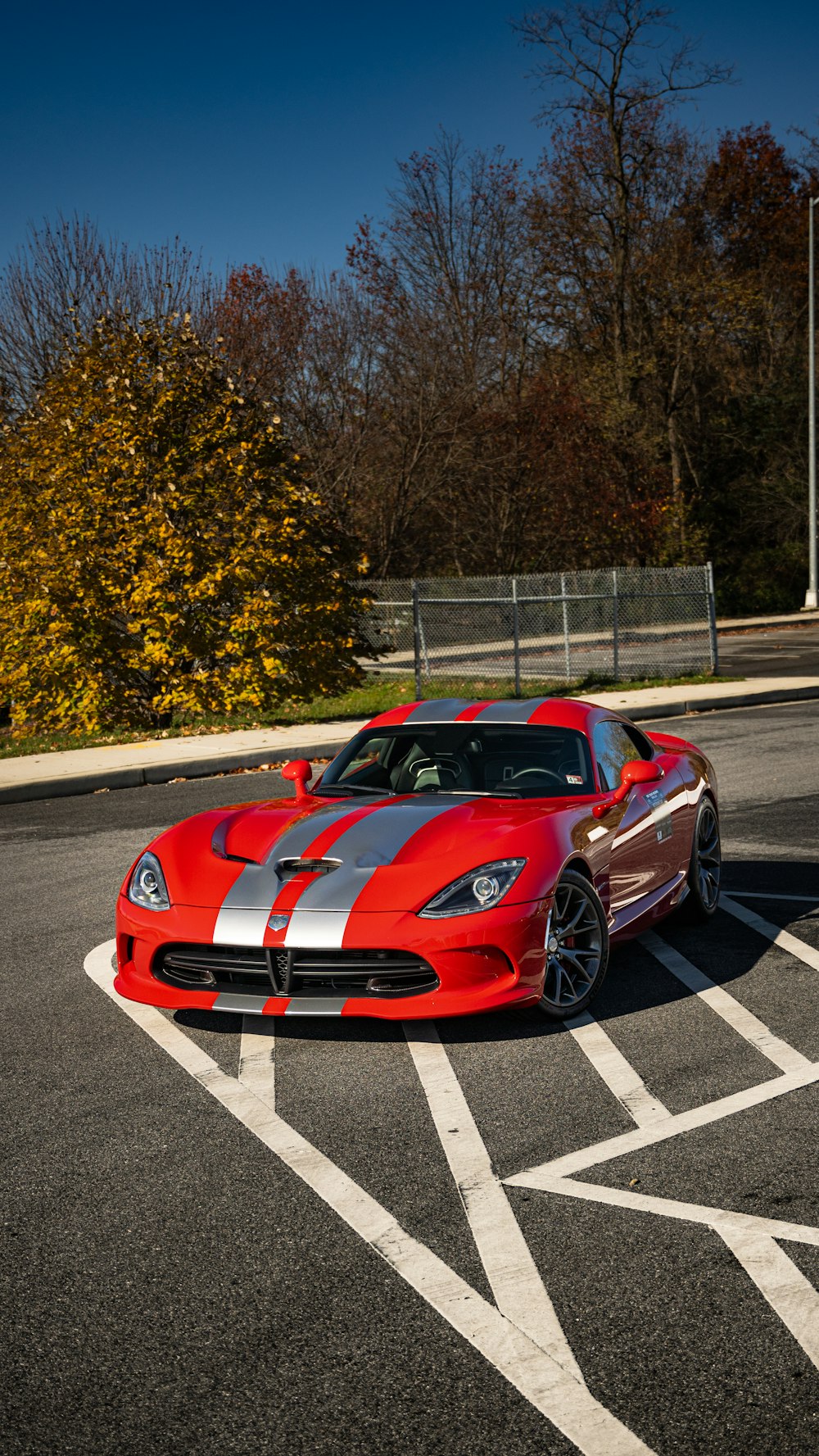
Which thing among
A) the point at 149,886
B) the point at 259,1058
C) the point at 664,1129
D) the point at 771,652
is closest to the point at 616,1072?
the point at 664,1129

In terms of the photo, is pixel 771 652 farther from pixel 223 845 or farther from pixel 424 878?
pixel 424 878

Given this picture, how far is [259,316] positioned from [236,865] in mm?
29887

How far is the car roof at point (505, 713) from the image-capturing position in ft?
22.6

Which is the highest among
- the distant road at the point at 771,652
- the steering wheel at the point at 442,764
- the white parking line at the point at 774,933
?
the steering wheel at the point at 442,764

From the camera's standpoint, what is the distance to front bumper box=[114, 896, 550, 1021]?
17.1ft

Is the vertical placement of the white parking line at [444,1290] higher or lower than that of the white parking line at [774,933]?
higher

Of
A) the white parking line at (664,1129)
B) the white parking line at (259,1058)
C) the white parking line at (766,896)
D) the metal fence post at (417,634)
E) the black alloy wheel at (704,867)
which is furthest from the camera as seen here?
the metal fence post at (417,634)

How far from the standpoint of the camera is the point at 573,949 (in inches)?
229

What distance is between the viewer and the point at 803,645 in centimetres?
3162

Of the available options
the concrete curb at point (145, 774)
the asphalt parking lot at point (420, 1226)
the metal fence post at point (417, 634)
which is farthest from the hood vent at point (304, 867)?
the metal fence post at point (417, 634)

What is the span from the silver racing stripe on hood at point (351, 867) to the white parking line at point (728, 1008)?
51.6 inches

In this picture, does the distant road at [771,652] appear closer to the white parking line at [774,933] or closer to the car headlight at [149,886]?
the white parking line at [774,933]

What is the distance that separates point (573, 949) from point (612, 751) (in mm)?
1453

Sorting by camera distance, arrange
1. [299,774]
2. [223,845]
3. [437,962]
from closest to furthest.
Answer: [437,962] < [223,845] < [299,774]
